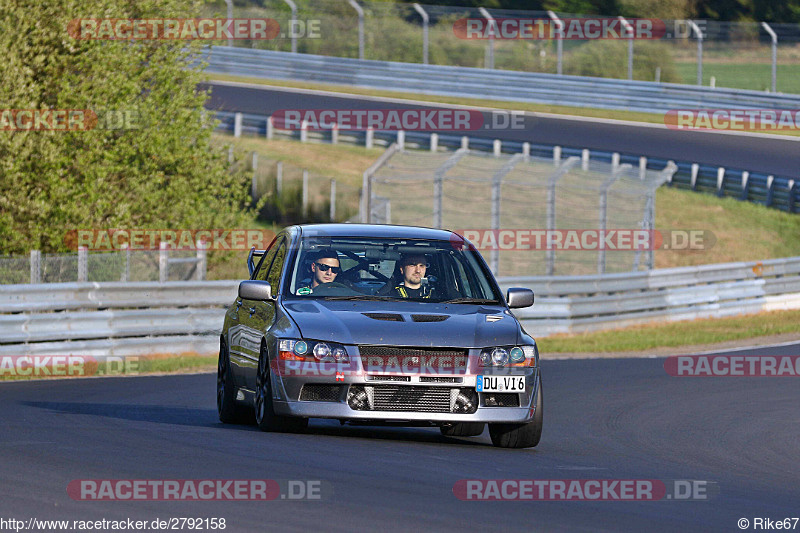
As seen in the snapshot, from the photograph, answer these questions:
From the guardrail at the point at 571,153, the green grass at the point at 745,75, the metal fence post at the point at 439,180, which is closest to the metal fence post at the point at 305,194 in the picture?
the guardrail at the point at 571,153

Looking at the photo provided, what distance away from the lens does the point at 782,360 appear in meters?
20.2

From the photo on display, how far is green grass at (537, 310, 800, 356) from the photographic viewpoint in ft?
73.6

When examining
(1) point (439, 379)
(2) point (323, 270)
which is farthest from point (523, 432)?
(2) point (323, 270)

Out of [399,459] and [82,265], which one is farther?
[82,265]

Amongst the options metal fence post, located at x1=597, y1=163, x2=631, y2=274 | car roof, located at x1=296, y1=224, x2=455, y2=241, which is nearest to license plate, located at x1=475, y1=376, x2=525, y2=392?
car roof, located at x1=296, y1=224, x2=455, y2=241

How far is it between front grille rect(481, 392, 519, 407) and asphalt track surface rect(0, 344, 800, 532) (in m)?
0.33

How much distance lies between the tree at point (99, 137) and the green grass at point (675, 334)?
8.01 metres

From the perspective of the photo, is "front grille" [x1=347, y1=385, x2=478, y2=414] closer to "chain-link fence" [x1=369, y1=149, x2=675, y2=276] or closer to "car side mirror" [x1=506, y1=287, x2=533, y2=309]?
"car side mirror" [x1=506, y1=287, x2=533, y2=309]

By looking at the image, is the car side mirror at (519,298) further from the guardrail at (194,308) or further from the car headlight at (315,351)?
the guardrail at (194,308)

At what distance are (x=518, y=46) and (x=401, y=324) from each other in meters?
37.2

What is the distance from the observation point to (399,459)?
8.92 m

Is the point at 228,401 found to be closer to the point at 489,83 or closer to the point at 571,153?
the point at 571,153

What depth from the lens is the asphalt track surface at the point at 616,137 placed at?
126ft

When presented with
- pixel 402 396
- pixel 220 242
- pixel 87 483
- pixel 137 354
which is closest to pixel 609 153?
pixel 220 242
